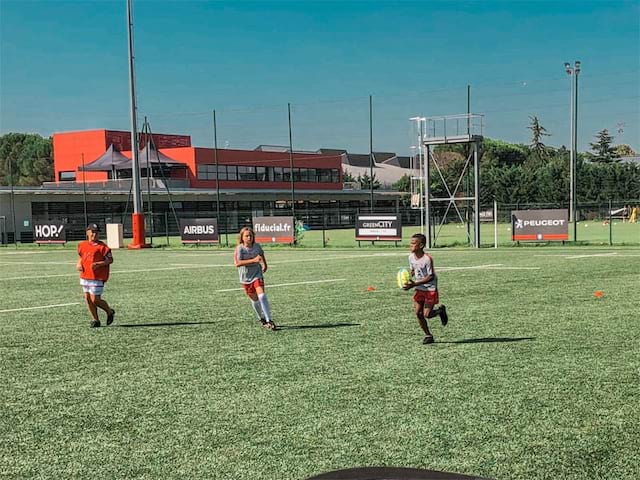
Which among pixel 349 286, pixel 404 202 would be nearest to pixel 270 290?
pixel 349 286

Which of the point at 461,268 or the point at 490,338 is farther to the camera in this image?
the point at 461,268

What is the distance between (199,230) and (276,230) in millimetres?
4791

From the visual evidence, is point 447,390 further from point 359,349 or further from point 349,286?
point 349,286

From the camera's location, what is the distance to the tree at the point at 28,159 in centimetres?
11812

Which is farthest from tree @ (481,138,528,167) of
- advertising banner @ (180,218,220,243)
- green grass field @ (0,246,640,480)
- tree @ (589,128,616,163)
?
green grass field @ (0,246,640,480)

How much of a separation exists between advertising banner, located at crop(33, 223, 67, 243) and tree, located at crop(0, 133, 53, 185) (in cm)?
7238

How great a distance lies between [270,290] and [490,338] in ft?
25.5

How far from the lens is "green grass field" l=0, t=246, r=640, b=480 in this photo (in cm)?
569

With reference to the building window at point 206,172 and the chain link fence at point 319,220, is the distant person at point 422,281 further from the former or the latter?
the building window at point 206,172

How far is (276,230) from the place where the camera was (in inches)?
1544

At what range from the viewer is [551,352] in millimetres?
9469

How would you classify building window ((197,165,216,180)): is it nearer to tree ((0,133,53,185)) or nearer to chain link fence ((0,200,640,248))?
chain link fence ((0,200,640,248))

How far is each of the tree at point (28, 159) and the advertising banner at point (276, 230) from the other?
3263 inches

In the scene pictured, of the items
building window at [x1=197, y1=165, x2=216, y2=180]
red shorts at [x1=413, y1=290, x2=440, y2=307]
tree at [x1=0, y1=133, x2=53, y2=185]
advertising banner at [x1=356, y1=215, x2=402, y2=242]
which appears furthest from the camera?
tree at [x1=0, y1=133, x2=53, y2=185]
